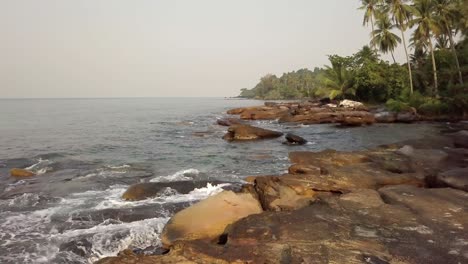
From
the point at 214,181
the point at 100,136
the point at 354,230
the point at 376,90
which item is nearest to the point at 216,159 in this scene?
the point at 214,181

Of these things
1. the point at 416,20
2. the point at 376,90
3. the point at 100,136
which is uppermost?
the point at 416,20

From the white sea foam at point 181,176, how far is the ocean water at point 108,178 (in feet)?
0.14

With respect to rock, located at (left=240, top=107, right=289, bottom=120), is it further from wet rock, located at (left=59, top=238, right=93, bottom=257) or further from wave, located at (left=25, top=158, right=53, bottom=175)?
wet rock, located at (left=59, top=238, right=93, bottom=257)

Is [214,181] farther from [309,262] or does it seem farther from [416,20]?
[416,20]

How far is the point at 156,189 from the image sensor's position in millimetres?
12500

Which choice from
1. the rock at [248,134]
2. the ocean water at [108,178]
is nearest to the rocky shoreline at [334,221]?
the ocean water at [108,178]

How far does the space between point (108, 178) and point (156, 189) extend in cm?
390

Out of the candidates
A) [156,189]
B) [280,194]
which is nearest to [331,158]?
[280,194]

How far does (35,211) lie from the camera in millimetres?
11055

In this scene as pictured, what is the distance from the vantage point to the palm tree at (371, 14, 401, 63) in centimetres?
4588

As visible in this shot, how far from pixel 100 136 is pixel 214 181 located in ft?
70.4

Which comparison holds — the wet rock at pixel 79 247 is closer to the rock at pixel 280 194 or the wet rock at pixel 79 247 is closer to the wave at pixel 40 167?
the rock at pixel 280 194

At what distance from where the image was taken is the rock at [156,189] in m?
12.0

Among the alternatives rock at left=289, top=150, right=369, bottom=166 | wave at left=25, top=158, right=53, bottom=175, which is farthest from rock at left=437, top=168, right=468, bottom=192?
wave at left=25, top=158, right=53, bottom=175
